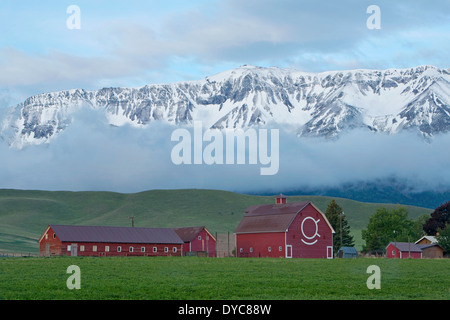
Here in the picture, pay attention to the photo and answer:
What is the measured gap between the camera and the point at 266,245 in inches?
3632

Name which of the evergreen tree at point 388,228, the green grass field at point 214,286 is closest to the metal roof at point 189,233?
the evergreen tree at point 388,228

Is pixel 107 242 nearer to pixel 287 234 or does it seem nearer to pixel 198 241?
pixel 198 241

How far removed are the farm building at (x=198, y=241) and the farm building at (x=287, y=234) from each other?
456 inches

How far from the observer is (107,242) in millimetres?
94438

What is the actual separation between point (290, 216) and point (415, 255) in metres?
33.6

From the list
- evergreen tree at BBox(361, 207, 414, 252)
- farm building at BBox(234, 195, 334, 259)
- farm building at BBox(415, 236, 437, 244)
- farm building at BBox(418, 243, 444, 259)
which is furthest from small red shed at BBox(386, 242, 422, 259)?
farm building at BBox(234, 195, 334, 259)

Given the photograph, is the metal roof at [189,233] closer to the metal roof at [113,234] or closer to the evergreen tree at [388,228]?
the metal roof at [113,234]

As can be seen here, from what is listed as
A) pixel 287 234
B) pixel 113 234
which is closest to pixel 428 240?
pixel 287 234

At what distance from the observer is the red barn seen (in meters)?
91.4

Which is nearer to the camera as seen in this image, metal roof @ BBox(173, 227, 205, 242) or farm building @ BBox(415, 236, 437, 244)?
metal roof @ BBox(173, 227, 205, 242)

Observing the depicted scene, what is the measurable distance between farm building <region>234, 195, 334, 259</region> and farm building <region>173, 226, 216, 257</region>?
11.6m

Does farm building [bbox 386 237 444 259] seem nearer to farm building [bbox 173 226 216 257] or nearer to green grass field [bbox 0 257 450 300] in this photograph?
farm building [bbox 173 226 216 257]
